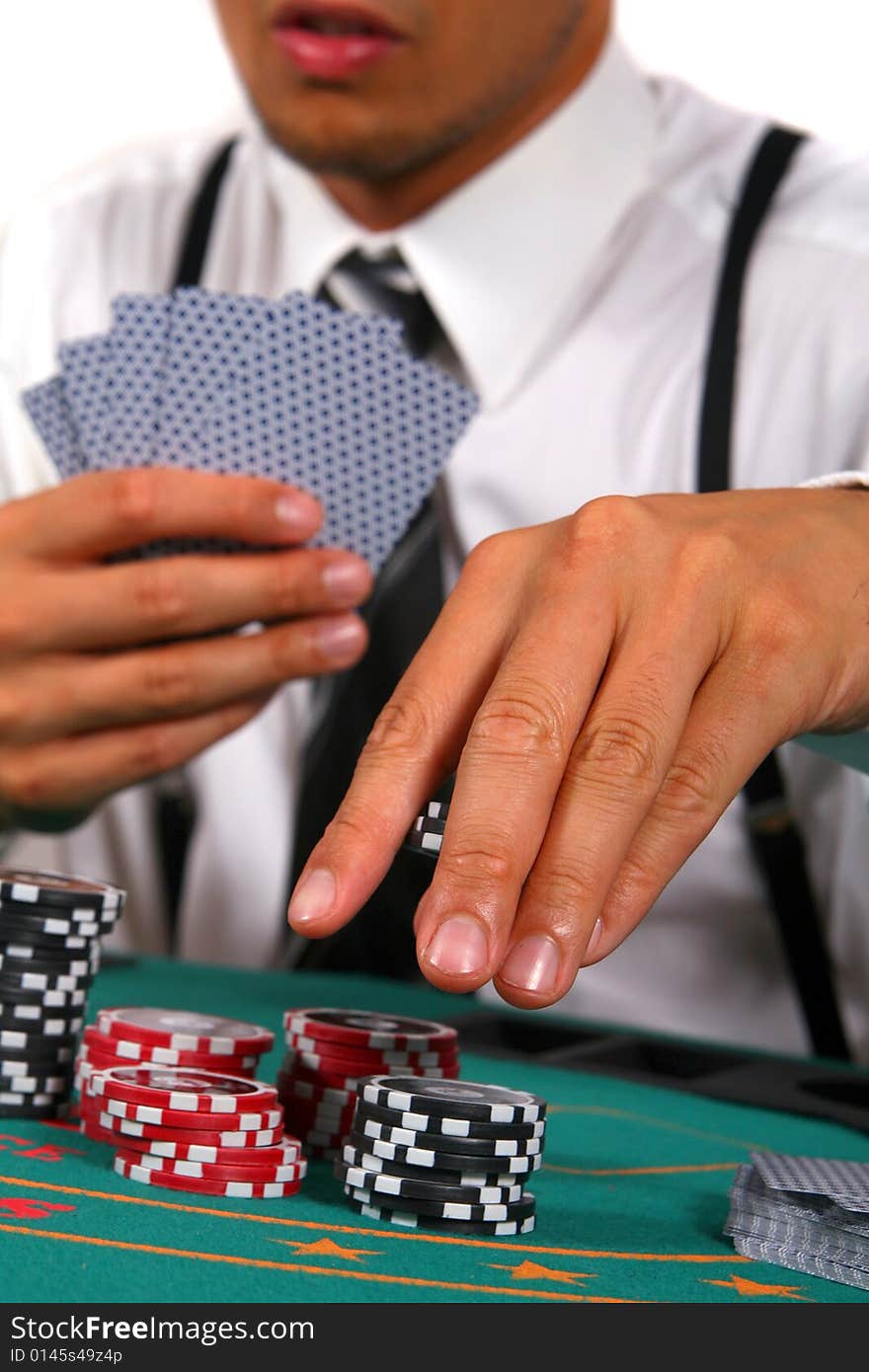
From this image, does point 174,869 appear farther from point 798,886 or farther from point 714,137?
point 714,137

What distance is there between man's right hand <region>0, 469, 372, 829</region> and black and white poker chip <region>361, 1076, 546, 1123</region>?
33.2 inches

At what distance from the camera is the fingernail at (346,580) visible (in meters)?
1.91

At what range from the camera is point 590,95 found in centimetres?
263

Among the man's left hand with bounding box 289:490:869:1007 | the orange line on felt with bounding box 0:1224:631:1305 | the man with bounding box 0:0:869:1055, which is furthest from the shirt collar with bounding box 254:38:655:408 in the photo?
the orange line on felt with bounding box 0:1224:631:1305

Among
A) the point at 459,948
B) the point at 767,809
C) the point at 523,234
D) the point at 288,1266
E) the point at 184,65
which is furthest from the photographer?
the point at 184,65

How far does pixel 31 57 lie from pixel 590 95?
10.5 ft

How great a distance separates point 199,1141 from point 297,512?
98 centimetres

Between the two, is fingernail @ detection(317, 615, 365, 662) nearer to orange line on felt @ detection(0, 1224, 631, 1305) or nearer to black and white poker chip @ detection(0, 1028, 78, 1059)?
black and white poker chip @ detection(0, 1028, 78, 1059)

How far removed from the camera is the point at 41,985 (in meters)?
1.31

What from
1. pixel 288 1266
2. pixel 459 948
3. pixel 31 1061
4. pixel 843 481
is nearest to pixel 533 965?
pixel 459 948

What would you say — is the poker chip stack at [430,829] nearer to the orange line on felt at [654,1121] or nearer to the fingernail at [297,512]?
the orange line on felt at [654,1121]

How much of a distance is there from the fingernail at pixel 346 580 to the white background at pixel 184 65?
3.57m

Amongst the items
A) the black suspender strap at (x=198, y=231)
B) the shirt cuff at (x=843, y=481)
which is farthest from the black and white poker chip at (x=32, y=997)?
the black suspender strap at (x=198, y=231)

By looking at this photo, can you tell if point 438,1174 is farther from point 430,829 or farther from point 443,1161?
point 430,829
